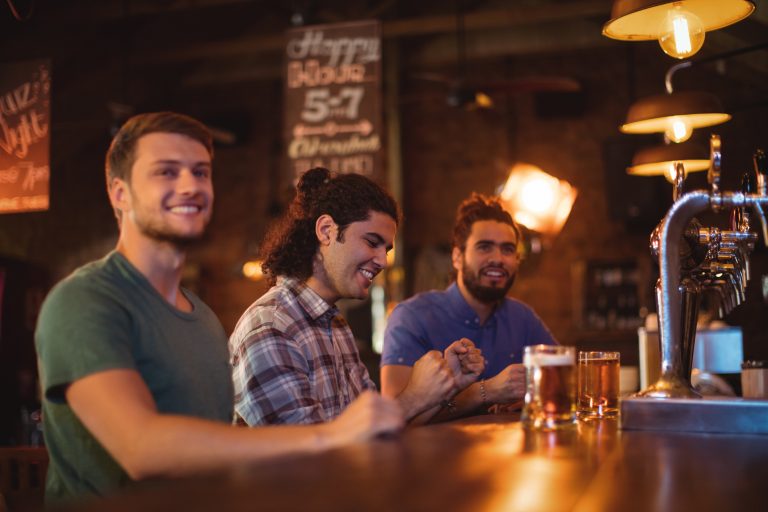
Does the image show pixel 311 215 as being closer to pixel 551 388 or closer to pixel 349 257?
pixel 349 257

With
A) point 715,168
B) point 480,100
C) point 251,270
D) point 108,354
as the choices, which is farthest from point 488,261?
point 251,270

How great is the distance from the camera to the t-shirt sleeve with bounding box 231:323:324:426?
2018 mm

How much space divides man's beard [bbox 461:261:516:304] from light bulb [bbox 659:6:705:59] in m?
1.33

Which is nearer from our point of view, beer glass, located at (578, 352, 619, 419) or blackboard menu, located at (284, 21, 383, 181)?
beer glass, located at (578, 352, 619, 419)

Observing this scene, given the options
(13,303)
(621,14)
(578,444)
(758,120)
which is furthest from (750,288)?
(13,303)

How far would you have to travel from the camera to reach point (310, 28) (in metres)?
5.41

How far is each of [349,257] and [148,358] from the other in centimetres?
103

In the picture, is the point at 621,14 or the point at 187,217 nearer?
the point at 187,217

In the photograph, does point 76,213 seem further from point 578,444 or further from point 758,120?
point 578,444

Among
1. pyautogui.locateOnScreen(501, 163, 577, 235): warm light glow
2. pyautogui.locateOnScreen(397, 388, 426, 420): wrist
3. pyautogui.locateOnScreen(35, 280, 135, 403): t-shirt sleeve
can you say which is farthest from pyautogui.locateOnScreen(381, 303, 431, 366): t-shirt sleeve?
pyautogui.locateOnScreen(501, 163, 577, 235): warm light glow

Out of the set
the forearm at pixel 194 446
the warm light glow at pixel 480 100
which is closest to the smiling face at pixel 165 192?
the forearm at pixel 194 446

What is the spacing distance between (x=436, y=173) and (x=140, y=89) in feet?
11.6

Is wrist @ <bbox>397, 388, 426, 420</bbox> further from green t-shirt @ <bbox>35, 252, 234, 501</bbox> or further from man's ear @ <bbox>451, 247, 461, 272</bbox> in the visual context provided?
man's ear @ <bbox>451, 247, 461, 272</bbox>

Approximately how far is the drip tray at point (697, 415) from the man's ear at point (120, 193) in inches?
41.1
